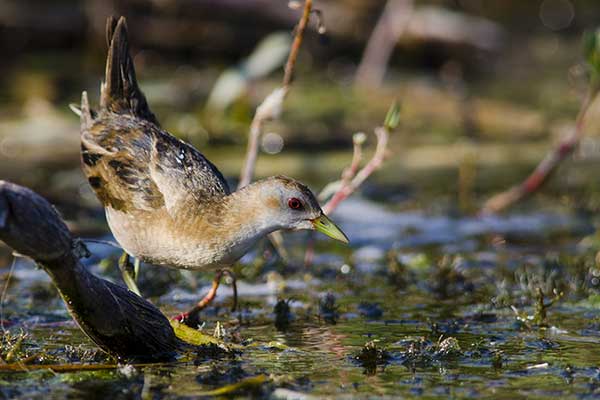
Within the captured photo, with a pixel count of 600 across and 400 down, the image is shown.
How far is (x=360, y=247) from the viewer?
7.81 m

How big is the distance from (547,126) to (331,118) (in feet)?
7.42

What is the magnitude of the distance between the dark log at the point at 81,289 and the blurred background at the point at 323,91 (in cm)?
347

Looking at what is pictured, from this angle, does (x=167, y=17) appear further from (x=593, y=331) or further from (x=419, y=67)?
(x=593, y=331)

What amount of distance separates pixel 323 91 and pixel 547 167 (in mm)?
5301

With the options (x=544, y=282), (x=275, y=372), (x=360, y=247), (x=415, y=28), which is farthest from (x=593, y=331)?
(x=415, y=28)

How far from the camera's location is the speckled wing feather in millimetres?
5531

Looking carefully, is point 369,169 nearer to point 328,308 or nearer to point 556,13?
point 328,308

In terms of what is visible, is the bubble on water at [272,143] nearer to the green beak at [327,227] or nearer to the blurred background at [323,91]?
the blurred background at [323,91]

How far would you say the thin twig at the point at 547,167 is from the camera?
7340 millimetres

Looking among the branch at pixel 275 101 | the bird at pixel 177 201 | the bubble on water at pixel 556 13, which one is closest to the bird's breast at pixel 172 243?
the bird at pixel 177 201

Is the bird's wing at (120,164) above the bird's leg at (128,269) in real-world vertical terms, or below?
above

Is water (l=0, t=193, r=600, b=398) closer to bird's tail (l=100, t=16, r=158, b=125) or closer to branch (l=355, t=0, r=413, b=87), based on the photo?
bird's tail (l=100, t=16, r=158, b=125)

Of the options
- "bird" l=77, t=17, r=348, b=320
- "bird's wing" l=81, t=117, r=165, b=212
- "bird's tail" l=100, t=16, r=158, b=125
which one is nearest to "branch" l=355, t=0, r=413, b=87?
"bird's tail" l=100, t=16, r=158, b=125

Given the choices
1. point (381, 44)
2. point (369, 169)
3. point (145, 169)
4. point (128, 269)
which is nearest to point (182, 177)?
point (145, 169)
